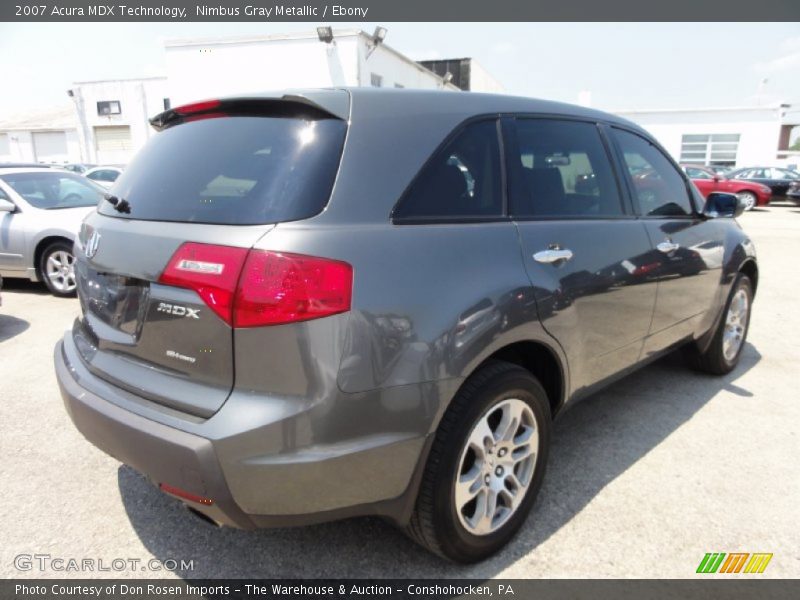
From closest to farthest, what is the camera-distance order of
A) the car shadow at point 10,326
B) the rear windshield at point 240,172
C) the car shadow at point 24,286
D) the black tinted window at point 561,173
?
the rear windshield at point 240,172, the black tinted window at point 561,173, the car shadow at point 10,326, the car shadow at point 24,286

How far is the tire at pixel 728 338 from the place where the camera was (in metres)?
4.04

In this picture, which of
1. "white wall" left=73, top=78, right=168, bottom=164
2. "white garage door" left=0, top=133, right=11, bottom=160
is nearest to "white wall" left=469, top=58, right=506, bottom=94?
"white wall" left=73, top=78, right=168, bottom=164

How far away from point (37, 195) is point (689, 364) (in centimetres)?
737

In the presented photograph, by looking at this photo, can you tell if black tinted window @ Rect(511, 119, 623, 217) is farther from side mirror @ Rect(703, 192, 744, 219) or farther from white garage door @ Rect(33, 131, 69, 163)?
white garage door @ Rect(33, 131, 69, 163)

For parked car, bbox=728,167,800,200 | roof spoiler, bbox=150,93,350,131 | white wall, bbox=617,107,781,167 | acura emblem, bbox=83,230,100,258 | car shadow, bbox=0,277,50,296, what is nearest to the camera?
roof spoiler, bbox=150,93,350,131

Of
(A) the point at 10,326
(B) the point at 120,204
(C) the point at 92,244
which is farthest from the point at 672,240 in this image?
(A) the point at 10,326

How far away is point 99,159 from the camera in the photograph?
34906 mm

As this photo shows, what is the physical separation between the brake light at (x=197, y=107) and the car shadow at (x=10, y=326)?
3896 mm

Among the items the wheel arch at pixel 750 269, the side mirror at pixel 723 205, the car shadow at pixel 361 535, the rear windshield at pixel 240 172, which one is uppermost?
the rear windshield at pixel 240 172

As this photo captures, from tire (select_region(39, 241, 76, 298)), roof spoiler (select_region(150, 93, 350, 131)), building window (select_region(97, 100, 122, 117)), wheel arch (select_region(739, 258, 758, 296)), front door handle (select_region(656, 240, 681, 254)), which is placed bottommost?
tire (select_region(39, 241, 76, 298))

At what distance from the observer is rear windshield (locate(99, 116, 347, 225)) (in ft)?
5.78

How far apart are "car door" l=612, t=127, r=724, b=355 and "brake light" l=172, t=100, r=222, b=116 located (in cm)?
212

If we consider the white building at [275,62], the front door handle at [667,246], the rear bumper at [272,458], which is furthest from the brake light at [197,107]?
the white building at [275,62]

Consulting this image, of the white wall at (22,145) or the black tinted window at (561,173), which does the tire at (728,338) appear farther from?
the white wall at (22,145)
